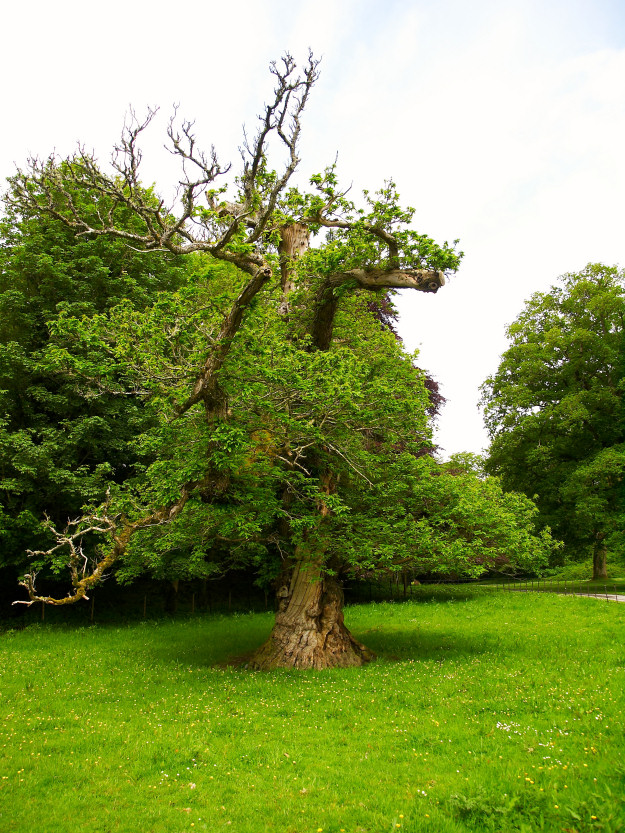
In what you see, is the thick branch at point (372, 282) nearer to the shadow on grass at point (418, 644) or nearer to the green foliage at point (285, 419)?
the green foliage at point (285, 419)

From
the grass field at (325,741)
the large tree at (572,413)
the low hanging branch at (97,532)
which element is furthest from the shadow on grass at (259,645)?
the large tree at (572,413)

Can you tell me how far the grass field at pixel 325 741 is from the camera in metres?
5.55

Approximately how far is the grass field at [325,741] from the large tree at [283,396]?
7.77 feet

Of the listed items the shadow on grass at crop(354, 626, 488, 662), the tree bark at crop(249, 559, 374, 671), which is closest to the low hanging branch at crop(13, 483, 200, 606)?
the tree bark at crop(249, 559, 374, 671)

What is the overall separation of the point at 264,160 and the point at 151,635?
1607 cm

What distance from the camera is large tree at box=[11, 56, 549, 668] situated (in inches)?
365

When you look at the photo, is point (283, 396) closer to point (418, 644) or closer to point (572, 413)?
point (418, 644)

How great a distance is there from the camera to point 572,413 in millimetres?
25844

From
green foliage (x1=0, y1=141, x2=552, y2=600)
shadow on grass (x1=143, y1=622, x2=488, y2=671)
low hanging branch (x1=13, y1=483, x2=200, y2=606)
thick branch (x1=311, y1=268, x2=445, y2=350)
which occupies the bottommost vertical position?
shadow on grass (x1=143, y1=622, x2=488, y2=671)

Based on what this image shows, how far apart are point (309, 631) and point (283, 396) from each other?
6330 millimetres

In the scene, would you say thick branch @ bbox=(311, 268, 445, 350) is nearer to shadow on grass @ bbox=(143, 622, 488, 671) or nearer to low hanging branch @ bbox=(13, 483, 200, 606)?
low hanging branch @ bbox=(13, 483, 200, 606)

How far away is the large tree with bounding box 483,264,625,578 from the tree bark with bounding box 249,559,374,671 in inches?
597

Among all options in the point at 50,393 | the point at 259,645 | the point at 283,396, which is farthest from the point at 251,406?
the point at 50,393

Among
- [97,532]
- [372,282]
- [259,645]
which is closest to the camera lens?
[97,532]
